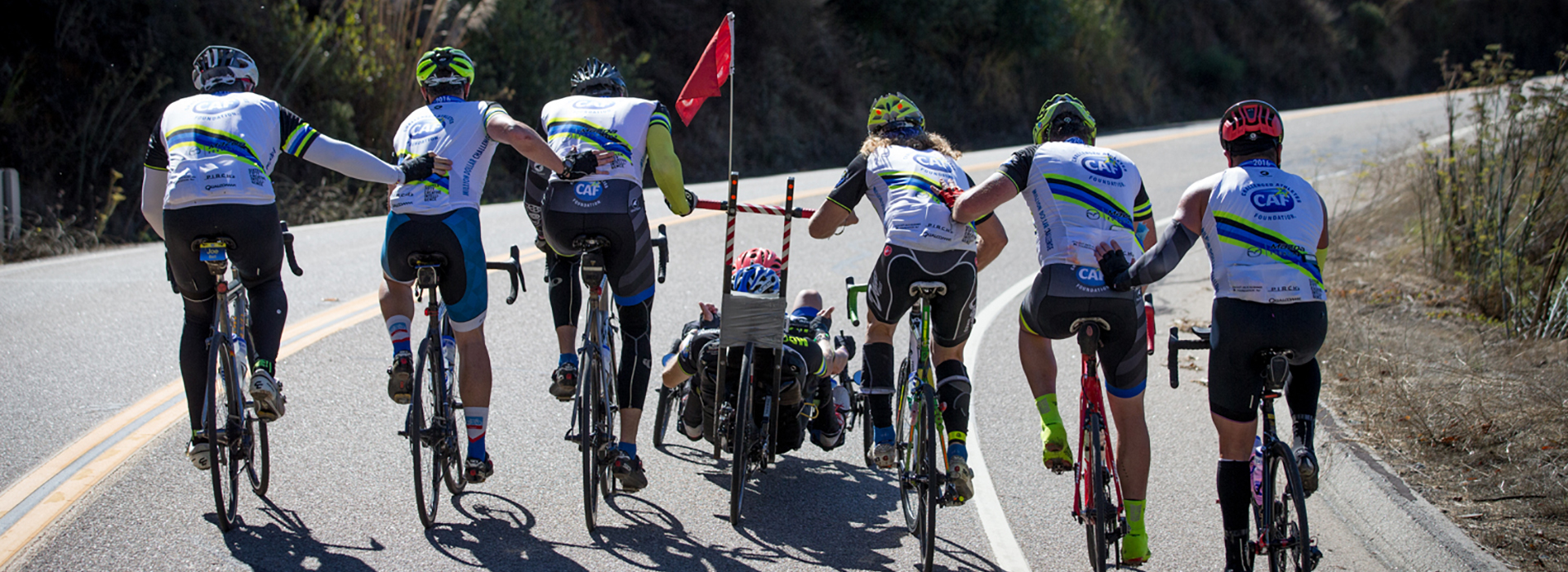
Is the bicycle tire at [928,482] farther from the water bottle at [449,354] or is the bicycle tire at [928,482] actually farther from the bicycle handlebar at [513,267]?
the water bottle at [449,354]

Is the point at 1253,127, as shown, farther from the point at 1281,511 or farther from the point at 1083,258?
the point at 1281,511

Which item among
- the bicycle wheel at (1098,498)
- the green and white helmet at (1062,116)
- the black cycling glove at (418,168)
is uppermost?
the green and white helmet at (1062,116)

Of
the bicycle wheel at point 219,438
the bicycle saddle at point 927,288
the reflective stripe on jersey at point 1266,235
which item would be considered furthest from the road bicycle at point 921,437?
the bicycle wheel at point 219,438

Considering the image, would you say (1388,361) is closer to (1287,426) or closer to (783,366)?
(1287,426)

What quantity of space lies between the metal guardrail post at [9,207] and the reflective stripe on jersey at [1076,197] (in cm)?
1164

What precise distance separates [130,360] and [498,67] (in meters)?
15.1

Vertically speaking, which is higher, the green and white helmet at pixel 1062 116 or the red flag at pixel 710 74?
the red flag at pixel 710 74

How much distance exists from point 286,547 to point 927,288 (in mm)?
2889

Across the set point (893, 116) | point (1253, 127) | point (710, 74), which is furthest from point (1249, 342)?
point (710, 74)

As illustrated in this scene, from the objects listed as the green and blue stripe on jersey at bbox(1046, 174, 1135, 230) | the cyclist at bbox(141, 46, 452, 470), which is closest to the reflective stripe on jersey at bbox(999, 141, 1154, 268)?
the green and blue stripe on jersey at bbox(1046, 174, 1135, 230)

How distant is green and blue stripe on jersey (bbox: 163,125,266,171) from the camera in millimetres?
5016

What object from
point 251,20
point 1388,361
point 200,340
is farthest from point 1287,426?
point 251,20

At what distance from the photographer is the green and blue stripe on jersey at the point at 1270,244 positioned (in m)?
4.45

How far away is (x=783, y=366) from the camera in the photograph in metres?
5.60
